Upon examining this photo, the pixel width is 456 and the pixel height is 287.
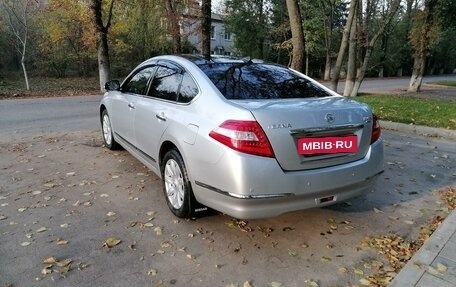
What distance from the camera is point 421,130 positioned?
8.27 metres

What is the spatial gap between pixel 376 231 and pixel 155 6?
66.7ft

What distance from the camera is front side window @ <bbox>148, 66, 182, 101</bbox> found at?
3998 mm

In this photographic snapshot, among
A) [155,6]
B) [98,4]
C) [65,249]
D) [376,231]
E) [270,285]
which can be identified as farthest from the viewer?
[155,6]

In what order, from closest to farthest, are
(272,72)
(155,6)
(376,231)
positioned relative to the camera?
(376,231) → (272,72) → (155,6)

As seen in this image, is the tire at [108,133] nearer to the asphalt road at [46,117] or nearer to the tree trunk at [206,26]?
the asphalt road at [46,117]

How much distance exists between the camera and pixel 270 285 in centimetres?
275

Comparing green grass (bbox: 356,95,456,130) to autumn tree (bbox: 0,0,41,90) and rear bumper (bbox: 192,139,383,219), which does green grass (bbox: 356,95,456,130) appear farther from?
autumn tree (bbox: 0,0,41,90)

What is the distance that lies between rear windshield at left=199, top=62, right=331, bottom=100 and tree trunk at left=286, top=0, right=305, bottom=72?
568cm

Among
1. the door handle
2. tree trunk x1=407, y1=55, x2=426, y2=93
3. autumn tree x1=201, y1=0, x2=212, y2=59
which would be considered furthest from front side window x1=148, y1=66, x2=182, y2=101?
tree trunk x1=407, y1=55, x2=426, y2=93

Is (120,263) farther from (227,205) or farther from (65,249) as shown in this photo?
(227,205)

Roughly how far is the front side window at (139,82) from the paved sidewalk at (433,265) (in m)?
3.43

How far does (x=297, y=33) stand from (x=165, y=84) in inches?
247

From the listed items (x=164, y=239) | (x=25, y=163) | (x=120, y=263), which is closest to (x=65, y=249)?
(x=120, y=263)

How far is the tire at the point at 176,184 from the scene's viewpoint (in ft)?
11.5
